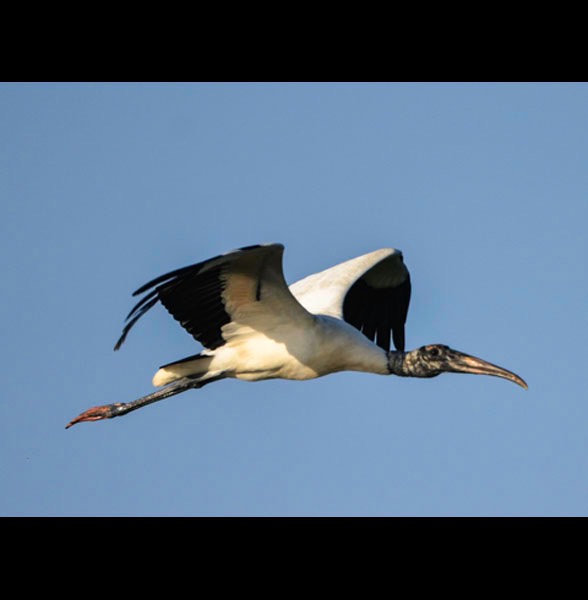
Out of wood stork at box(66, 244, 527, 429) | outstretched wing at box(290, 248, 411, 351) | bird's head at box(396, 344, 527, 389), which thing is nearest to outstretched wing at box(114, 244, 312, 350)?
wood stork at box(66, 244, 527, 429)

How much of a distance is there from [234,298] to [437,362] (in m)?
2.07

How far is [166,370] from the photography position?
445 inches

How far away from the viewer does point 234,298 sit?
10.7 metres

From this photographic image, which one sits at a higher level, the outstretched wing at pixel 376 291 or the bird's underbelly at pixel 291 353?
the outstretched wing at pixel 376 291

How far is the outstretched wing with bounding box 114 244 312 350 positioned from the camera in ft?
33.1

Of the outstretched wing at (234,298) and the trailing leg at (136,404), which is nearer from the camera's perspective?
the outstretched wing at (234,298)

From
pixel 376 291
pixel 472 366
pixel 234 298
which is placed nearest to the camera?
pixel 234 298

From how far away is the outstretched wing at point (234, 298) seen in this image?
10.1m

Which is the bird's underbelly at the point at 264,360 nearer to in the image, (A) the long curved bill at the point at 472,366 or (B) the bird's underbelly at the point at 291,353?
(B) the bird's underbelly at the point at 291,353

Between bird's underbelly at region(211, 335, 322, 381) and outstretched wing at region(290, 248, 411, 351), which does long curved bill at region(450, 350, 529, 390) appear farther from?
outstretched wing at region(290, 248, 411, 351)

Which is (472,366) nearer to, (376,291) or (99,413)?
(376,291)

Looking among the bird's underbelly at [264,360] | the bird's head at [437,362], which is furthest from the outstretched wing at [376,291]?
the bird's underbelly at [264,360]

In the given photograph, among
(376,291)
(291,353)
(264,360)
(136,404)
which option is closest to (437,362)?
(291,353)

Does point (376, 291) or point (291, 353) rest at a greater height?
point (376, 291)
